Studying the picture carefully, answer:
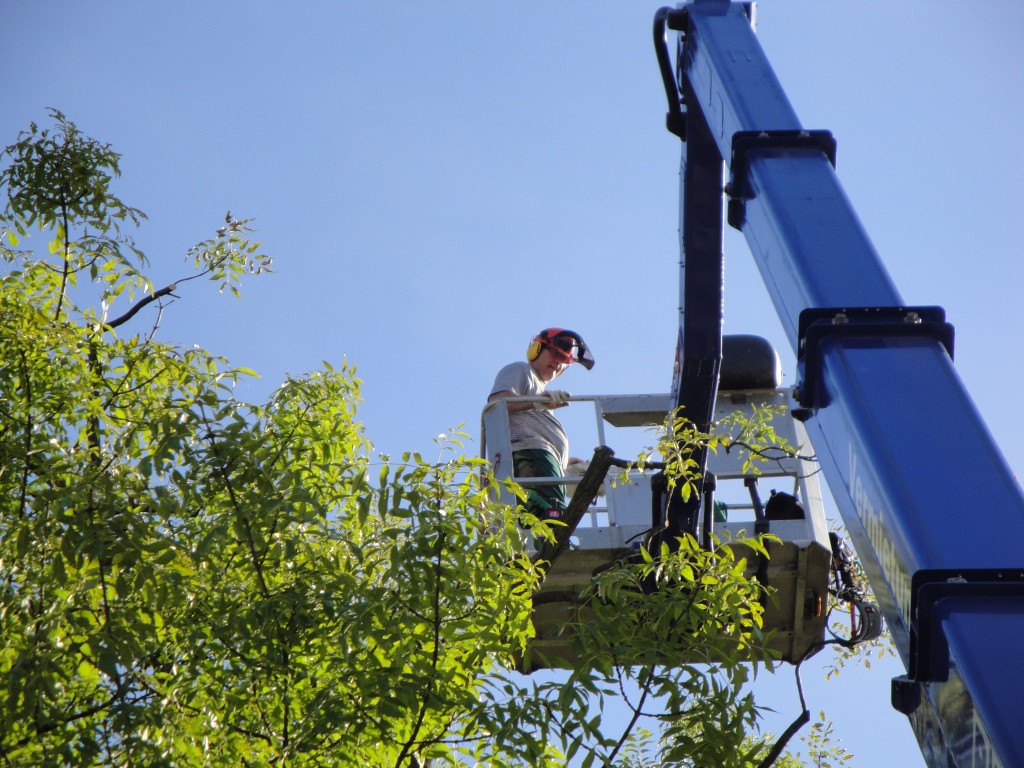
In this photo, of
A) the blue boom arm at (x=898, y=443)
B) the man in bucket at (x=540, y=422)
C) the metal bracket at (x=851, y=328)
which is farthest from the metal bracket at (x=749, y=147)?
the man in bucket at (x=540, y=422)

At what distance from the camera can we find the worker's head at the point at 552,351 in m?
10.9

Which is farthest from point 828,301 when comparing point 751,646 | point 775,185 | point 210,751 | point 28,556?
point 28,556

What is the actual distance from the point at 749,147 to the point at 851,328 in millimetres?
1732

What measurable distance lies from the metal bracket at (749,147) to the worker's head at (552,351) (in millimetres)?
4711

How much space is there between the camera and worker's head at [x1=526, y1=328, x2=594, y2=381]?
35.6 ft

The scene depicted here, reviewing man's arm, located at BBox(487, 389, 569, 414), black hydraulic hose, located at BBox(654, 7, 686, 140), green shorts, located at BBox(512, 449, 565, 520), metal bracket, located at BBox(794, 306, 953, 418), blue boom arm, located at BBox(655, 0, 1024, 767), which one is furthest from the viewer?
man's arm, located at BBox(487, 389, 569, 414)

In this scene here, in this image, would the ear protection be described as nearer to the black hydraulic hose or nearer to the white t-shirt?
the white t-shirt

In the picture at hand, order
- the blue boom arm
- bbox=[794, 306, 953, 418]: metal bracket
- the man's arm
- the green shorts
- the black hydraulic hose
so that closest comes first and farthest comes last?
the blue boom arm → bbox=[794, 306, 953, 418]: metal bracket → the black hydraulic hose → the green shorts → the man's arm

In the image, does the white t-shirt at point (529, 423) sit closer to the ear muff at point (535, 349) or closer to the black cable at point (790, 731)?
the ear muff at point (535, 349)

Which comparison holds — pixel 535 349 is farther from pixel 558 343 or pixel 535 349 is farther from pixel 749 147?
pixel 749 147

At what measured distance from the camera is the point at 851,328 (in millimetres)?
4555

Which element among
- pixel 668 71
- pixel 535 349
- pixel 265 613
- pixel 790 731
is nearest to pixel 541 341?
pixel 535 349

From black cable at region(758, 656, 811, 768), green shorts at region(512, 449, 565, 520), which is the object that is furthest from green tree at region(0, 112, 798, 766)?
green shorts at region(512, 449, 565, 520)

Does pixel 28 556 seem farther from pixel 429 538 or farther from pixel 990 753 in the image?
pixel 990 753
